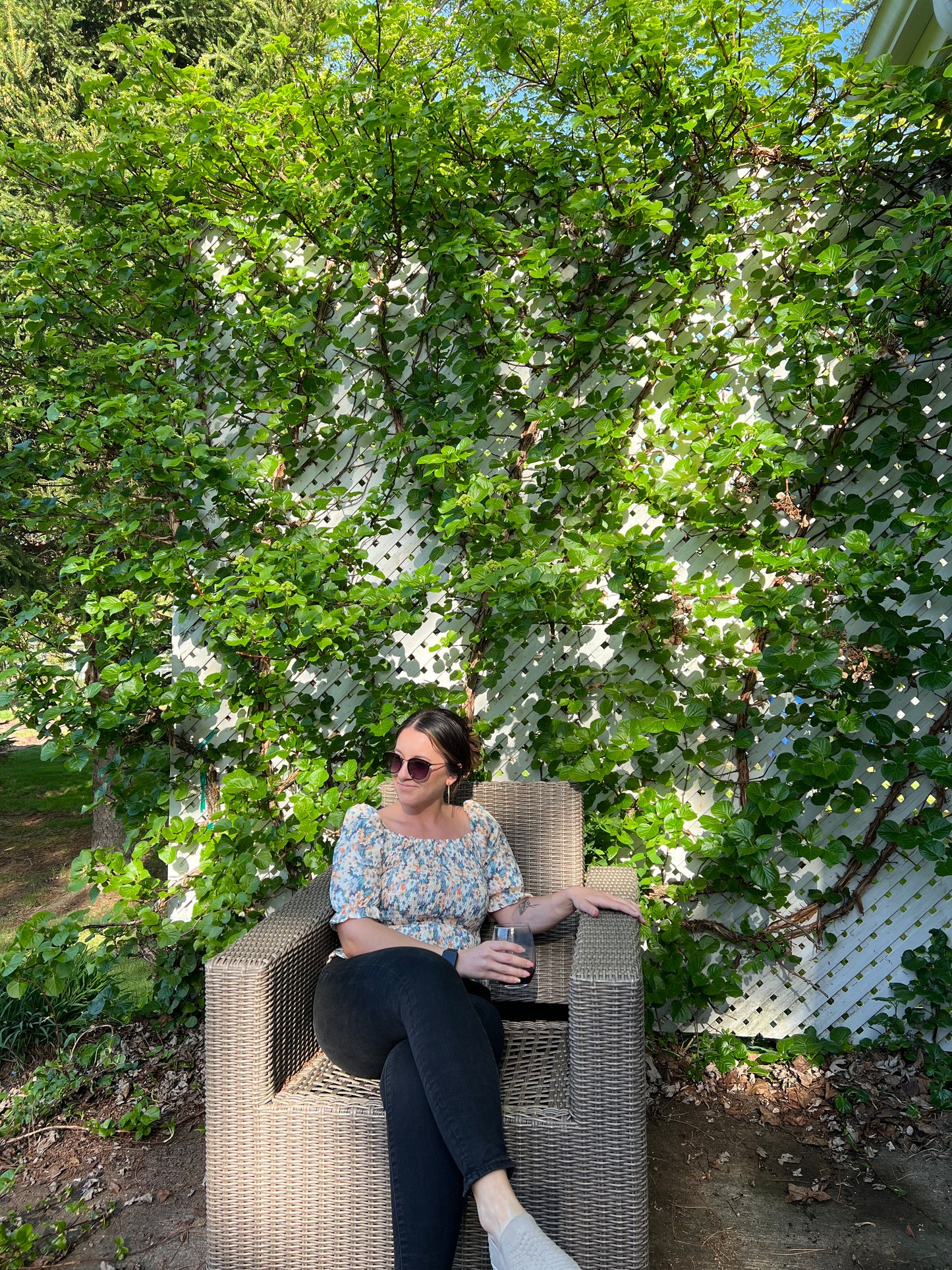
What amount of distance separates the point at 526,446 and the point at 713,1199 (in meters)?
2.03

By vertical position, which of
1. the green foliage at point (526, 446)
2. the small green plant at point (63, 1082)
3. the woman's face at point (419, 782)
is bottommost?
the small green plant at point (63, 1082)

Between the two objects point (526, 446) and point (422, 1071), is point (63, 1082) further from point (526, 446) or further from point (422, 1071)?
point (526, 446)

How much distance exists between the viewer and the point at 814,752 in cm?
237

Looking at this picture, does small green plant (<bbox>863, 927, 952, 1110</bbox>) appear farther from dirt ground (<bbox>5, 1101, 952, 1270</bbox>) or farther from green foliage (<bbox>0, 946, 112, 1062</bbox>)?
green foliage (<bbox>0, 946, 112, 1062</bbox>)

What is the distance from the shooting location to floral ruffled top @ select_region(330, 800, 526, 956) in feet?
6.19

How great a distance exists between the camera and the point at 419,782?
6.41 feet

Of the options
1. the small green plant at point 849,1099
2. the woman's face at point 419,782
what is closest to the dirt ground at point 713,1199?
the small green plant at point 849,1099

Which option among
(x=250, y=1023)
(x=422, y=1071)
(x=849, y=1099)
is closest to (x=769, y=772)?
(x=849, y=1099)

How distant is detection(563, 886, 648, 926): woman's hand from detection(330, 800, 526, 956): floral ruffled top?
0.19m

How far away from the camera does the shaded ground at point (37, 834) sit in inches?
153

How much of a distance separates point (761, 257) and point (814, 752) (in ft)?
4.66

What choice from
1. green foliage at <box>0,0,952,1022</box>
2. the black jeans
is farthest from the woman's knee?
green foliage at <box>0,0,952,1022</box>

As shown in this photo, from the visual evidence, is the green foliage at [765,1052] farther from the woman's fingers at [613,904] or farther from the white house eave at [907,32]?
the white house eave at [907,32]

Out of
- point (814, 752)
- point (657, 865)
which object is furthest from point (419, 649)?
point (814, 752)
